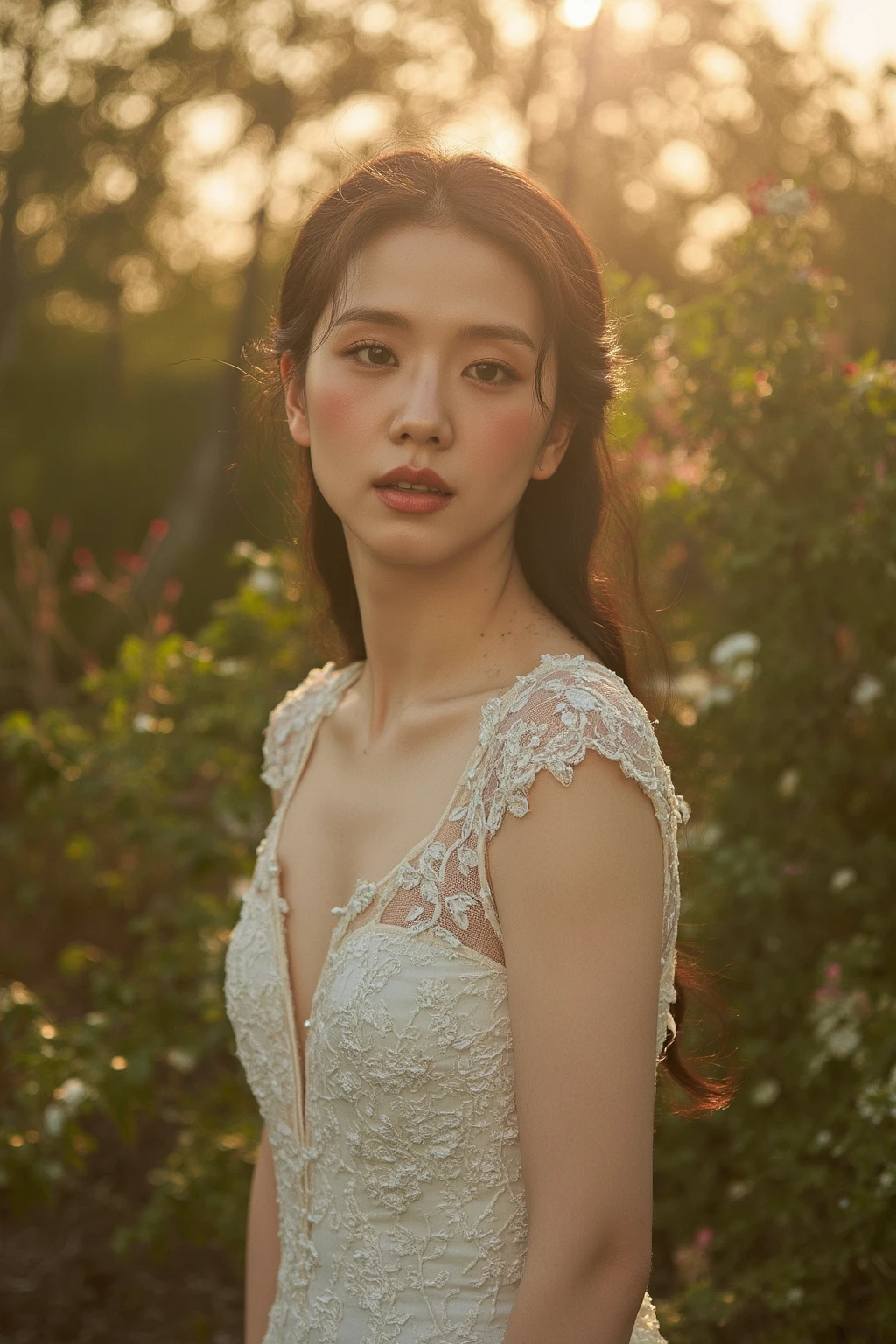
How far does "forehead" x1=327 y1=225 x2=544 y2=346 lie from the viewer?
5.70 ft

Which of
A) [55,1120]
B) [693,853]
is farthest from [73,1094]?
[693,853]

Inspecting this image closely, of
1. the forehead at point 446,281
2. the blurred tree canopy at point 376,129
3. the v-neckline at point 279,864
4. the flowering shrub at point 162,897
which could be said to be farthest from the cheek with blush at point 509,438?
the blurred tree canopy at point 376,129

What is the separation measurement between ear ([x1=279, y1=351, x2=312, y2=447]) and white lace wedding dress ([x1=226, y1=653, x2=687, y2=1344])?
0.57 m

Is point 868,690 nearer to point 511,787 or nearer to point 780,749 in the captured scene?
point 780,749

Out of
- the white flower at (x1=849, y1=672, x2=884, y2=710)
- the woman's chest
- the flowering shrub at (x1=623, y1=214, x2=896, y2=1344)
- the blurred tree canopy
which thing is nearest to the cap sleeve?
the woman's chest

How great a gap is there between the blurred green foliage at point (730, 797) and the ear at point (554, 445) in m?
0.85

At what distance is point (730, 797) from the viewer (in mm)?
3414

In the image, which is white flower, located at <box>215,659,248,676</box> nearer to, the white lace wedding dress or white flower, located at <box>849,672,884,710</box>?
white flower, located at <box>849,672,884,710</box>

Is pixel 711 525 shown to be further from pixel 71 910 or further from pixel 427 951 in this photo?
pixel 71 910

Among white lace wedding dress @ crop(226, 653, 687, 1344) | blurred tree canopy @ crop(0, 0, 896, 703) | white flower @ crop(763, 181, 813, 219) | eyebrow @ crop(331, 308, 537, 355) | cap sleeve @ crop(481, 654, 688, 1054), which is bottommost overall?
white lace wedding dress @ crop(226, 653, 687, 1344)

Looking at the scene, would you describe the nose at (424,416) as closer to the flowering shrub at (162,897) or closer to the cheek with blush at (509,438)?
the cheek with blush at (509,438)

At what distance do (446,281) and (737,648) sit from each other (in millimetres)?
1706

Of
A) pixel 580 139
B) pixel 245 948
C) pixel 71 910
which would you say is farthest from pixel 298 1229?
pixel 580 139

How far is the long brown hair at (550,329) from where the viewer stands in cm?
179
